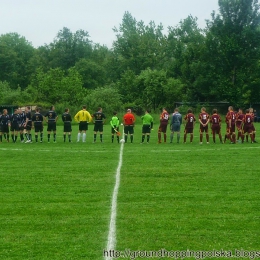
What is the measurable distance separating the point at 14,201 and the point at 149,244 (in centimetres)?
416

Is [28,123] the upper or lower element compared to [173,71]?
lower

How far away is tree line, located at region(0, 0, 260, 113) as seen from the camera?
2586 inches

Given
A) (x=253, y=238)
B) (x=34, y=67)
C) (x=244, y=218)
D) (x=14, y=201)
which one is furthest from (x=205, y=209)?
(x=34, y=67)

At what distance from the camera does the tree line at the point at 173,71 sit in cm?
6569

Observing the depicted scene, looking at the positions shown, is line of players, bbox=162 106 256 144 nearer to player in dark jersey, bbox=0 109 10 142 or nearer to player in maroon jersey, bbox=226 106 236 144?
player in maroon jersey, bbox=226 106 236 144

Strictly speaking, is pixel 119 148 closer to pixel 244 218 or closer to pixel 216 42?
pixel 244 218

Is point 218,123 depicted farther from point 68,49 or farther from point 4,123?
point 68,49

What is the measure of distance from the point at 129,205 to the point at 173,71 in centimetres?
6768

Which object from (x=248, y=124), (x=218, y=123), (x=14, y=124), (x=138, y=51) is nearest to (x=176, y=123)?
(x=218, y=123)

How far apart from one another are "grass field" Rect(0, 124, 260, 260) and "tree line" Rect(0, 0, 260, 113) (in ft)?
150

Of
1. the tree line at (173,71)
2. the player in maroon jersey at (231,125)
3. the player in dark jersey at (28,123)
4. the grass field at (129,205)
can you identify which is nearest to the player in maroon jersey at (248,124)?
the player in maroon jersey at (231,125)

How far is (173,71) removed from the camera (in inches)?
3031

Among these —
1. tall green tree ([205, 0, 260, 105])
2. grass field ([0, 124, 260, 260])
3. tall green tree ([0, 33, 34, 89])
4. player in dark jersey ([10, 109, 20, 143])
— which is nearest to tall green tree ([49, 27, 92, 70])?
tall green tree ([0, 33, 34, 89])

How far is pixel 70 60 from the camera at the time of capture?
329ft
